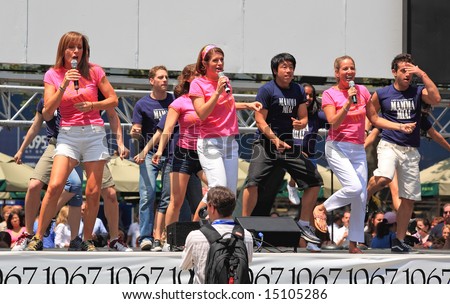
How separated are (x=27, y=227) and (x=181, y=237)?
1.33 metres

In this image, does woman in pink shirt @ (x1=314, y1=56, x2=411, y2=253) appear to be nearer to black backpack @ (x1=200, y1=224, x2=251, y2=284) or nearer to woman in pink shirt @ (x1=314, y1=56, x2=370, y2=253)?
woman in pink shirt @ (x1=314, y1=56, x2=370, y2=253)

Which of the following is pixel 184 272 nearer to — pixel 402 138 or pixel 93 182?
pixel 93 182

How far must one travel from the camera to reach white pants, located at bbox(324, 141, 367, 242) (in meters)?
8.67

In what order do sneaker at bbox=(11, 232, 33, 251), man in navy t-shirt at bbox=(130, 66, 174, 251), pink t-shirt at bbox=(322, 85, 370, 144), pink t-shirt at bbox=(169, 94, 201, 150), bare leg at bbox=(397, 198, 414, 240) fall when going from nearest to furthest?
sneaker at bbox=(11, 232, 33, 251), pink t-shirt at bbox=(322, 85, 370, 144), pink t-shirt at bbox=(169, 94, 201, 150), bare leg at bbox=(397, 198, 414, 240), man in navy t-shirt at bbox=(130, 66, 174, 251)

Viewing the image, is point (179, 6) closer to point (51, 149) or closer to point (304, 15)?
point (304, 15)

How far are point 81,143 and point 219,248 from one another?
231 centimetres

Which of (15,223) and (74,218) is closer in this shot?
(74,218)

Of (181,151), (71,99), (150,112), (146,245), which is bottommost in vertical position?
(146,245)

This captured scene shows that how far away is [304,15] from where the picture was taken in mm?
11914

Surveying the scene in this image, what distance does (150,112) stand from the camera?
9.52 meters

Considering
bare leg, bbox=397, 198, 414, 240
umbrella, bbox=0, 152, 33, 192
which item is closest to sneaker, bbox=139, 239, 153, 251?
bare leg, bbox=397, 198, 414, 240

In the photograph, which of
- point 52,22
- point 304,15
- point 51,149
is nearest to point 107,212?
point 51,149

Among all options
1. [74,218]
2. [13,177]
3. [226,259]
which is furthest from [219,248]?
[13,177]

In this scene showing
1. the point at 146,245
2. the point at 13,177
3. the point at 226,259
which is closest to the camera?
the point at 226,259
